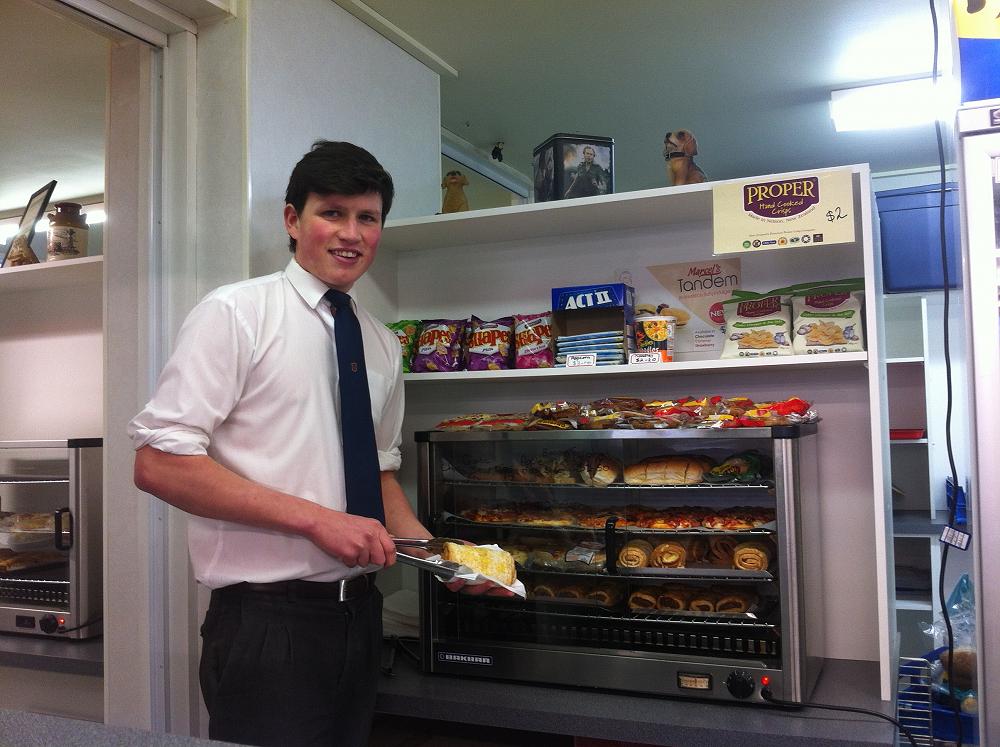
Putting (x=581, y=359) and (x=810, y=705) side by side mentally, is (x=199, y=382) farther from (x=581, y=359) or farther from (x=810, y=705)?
(x=810, y=705)

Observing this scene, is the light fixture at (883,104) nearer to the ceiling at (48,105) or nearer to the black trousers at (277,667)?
the ceiling at (48,105)

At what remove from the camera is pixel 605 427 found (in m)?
2.04

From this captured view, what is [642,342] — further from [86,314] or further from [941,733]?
[86,314]

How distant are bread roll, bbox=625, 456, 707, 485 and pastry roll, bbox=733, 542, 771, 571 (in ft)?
0.61

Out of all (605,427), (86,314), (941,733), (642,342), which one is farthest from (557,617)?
(86,314)

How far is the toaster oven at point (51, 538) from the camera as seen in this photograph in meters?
2.64

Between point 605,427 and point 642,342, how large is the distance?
313 mm

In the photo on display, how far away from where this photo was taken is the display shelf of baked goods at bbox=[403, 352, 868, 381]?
197 centimetres

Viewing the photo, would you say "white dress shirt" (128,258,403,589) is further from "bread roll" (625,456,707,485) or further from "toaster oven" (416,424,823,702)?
"bread roll" (625,456,707,485)

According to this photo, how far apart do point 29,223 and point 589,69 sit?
2253mm

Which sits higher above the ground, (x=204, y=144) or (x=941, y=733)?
(x=204, y=144)

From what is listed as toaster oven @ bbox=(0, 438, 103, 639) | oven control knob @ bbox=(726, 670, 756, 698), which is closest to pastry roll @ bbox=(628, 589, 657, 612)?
oven control knob @ bbox=(726, 670, 756, 698)

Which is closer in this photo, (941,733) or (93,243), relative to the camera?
(941,733)

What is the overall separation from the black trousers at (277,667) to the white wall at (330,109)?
835 millimetres
